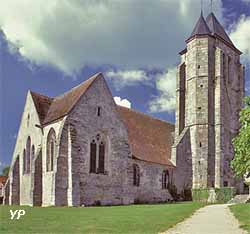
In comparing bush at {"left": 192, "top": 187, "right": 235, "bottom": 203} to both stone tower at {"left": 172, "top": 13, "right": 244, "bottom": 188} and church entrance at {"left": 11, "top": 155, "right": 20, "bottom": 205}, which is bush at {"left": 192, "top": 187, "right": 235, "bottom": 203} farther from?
church entrance at {"left": 11, "top": 155, "right": 20, "bottom": 205}

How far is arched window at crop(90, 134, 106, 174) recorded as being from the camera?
106 feet

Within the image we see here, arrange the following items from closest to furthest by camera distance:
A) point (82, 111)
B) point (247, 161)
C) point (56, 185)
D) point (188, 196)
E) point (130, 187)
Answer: point (247, 161) → point (56, 185) → point (82, 111) → point (130, 187) → point (188, 196)

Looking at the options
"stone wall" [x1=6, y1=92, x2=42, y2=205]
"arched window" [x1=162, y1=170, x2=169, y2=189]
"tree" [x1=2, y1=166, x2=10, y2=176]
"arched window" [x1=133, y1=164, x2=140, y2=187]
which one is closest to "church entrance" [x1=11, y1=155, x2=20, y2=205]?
"stone wall" [x1=6, y1=92, x2=42, y2=205]

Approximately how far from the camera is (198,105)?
44.7 metres

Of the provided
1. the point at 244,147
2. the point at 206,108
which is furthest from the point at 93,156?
the point at 244,147

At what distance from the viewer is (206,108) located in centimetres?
4422

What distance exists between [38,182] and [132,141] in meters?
9.74

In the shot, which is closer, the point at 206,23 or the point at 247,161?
the point at 247,161

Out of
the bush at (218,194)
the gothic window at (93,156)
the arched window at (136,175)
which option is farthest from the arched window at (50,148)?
the bush at (218,194)

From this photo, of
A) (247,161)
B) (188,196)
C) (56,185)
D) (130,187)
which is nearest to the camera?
(247,161)

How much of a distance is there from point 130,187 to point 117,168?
215 cm

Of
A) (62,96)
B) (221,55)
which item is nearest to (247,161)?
(62,96)

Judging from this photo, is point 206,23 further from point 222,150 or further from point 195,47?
point 222,150

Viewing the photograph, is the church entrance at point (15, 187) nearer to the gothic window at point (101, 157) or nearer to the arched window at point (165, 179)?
the gothic window at point (101, 157)
